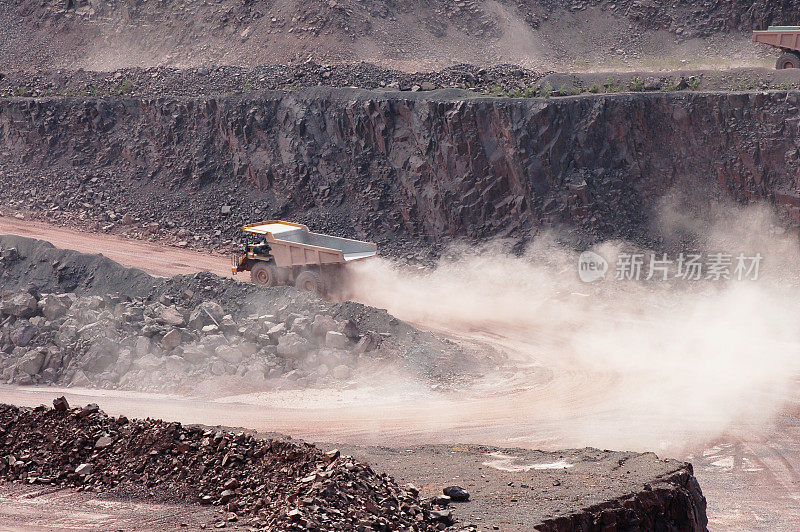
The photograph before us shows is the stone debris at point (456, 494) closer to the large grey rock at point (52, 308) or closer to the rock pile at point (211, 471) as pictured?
the rock pile at point (211, 471)

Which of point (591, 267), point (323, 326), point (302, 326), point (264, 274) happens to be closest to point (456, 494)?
point (323, 326)

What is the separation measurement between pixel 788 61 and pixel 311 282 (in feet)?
59.9

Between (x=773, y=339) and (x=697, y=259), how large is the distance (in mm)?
4213

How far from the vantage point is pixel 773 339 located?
798 inches

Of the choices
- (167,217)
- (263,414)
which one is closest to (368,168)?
(167,217)

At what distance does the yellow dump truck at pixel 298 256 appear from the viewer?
2220 cm

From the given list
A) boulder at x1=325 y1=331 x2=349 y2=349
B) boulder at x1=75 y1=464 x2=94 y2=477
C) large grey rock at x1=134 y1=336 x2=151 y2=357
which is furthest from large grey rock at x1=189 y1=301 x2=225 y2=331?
boulder at x1=75 y1=464 x2=94 y2=477

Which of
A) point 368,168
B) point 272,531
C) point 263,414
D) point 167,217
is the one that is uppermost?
point 368,168

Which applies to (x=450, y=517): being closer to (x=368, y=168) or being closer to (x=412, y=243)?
(x=412, y=243)

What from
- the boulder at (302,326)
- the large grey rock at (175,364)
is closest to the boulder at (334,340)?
the boulder at (302,326)

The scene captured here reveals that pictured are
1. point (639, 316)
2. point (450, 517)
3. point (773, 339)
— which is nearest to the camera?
point (450, 517)

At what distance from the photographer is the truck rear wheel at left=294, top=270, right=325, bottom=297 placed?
22250mm

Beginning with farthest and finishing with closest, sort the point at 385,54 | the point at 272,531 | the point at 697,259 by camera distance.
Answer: the point at 385,54, the point at 697,259, the point at 272,531

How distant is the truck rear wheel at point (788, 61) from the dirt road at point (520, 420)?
15.9 metres
